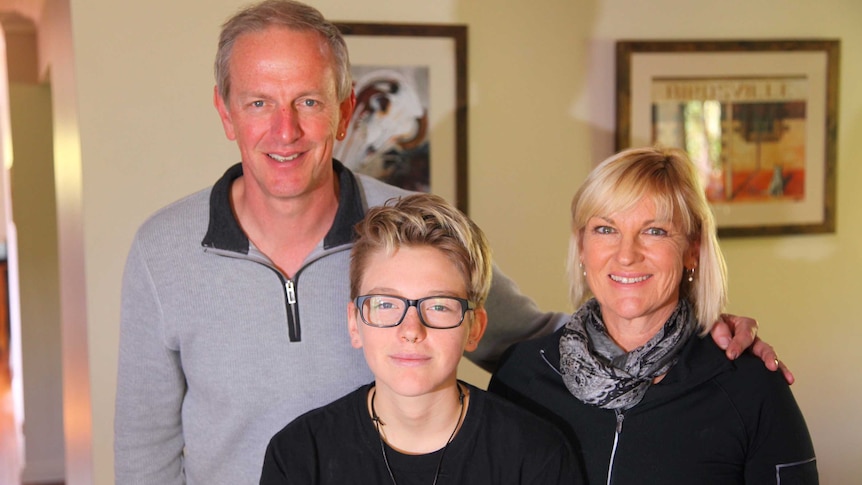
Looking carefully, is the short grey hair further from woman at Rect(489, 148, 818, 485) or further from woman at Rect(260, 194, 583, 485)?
woman at Rect(489, 148, 818, 485)

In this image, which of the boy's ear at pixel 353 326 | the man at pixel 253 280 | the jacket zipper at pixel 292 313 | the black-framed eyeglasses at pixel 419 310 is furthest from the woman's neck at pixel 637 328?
the jacket zipper at pixel 292 313

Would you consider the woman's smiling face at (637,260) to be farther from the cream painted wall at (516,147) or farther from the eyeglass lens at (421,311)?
the cream painted wall at (516,147)

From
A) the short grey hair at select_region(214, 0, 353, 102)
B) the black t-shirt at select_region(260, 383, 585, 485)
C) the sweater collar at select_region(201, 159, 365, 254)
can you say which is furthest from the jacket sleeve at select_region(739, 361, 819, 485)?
the short grey hair at select_region(214, 0, 353, 102)

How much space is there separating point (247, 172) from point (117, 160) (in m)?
0.93

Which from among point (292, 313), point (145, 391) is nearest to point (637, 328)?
point (292, 313)

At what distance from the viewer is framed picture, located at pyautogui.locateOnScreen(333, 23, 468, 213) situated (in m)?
2.71

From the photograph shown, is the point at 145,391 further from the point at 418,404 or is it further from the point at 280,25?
the point at 280,25

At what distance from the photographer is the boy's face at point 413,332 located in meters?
1.55

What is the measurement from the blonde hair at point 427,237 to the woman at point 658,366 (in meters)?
0.25

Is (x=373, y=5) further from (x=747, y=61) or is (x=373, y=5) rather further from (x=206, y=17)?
(x=747, y=61)

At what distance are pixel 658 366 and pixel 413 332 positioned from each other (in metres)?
0.50

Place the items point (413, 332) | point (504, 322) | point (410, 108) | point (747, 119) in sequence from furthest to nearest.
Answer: point (747, 119), point (410, 108), point (504, 322), point (413, 332)

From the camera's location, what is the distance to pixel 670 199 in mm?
1691

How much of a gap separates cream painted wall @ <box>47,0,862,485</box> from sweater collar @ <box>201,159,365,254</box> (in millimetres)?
813
